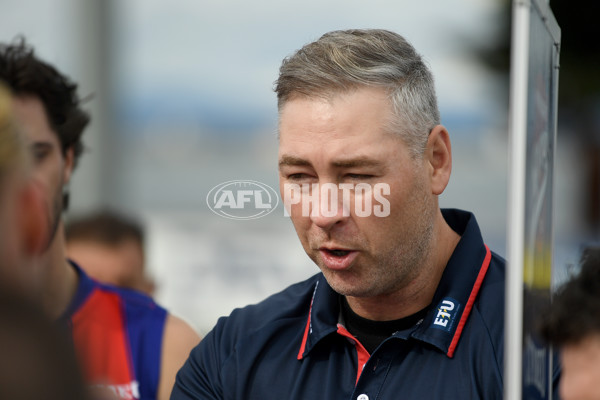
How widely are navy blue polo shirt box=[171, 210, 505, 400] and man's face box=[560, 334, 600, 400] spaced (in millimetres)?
172

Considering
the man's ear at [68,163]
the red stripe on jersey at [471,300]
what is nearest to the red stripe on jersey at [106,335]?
the man's ear at [68,163]

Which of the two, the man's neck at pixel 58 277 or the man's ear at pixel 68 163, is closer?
the man's neck at pixel 58 277

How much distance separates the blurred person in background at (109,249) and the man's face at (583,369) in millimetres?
2110

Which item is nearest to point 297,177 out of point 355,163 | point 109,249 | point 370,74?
point 355,163

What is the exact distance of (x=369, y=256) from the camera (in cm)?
185

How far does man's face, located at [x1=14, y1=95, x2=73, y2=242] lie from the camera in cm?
233

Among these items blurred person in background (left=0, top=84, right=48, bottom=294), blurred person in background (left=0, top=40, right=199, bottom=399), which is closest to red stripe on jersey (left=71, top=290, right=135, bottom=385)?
blurred person in background (left=0, top=40, right=199, bottom=399)

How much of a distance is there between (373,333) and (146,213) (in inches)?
74.5

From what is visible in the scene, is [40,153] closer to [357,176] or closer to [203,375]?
[203,375]

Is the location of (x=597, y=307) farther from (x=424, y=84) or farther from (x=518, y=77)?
(x=424, y=84)

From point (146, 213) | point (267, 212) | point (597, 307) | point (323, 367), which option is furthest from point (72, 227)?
point (597, 307)

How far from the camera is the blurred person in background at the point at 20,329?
2.52 ft

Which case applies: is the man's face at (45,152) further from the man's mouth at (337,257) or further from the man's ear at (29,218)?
the man's ear at (29,218)

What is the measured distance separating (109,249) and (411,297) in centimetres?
180
